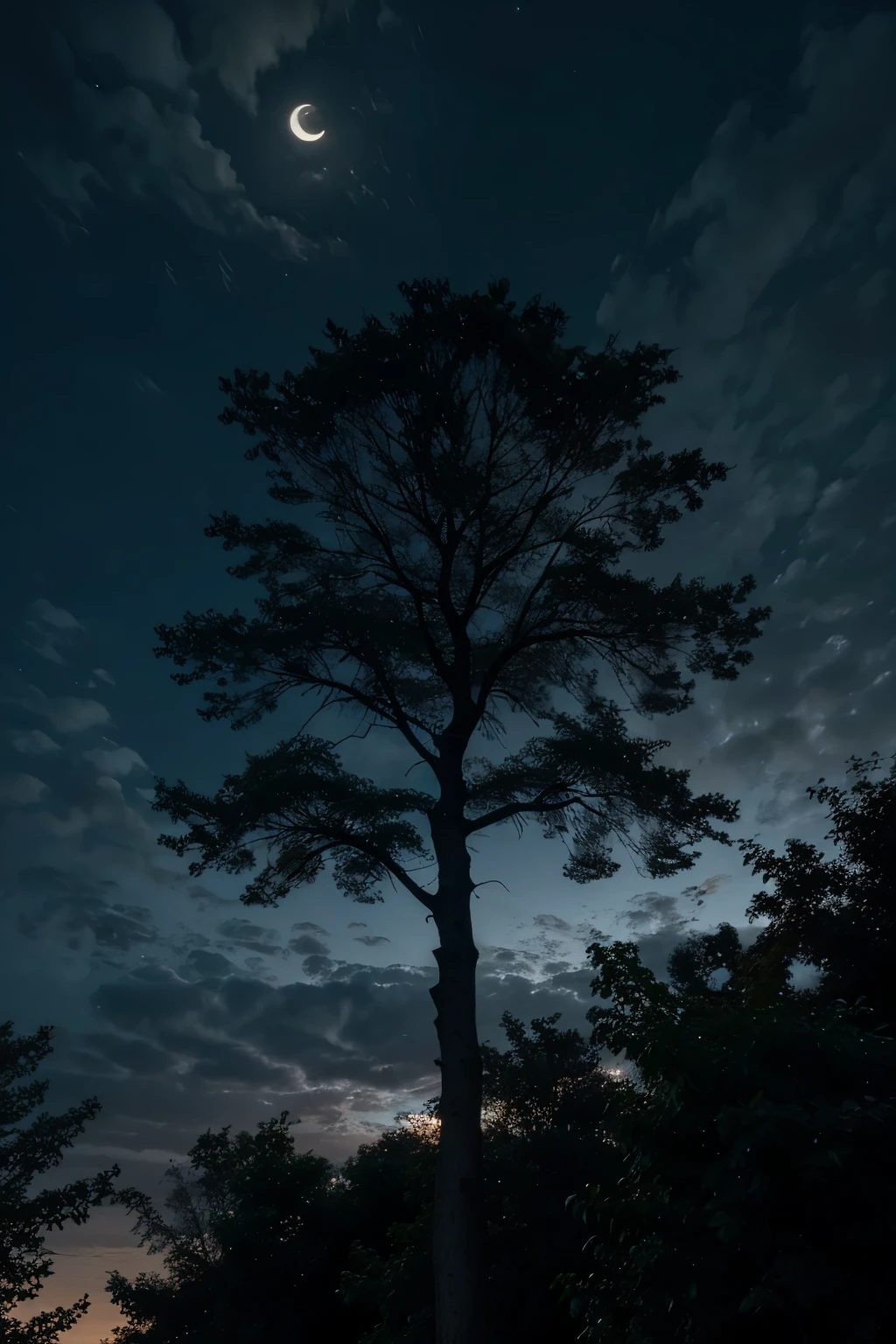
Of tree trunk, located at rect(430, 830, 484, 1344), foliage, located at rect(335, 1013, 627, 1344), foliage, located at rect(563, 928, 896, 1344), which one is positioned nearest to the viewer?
foliage, located at rect(563, 928, 896, 1344)

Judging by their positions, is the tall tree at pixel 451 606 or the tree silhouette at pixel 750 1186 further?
the tall tree at pixel 451 606

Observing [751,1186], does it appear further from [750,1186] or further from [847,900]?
[847,900]

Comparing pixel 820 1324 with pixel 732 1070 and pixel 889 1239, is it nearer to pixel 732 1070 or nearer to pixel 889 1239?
pixel 889 1239

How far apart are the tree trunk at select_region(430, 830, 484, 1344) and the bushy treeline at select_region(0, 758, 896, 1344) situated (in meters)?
0.63

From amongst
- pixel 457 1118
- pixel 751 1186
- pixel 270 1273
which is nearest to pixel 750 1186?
pixel 751 1186

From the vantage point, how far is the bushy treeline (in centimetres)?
358

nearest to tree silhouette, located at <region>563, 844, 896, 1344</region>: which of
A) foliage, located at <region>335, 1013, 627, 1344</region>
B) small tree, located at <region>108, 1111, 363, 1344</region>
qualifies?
foliage, located at <region>335, 1013, 627, 1344</region>

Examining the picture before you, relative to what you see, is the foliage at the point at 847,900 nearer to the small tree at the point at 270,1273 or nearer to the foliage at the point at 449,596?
the foliage at the point at 449,596

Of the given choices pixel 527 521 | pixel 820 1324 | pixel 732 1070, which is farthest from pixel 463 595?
pixel 820 1324

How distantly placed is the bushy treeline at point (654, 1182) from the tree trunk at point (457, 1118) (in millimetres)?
628

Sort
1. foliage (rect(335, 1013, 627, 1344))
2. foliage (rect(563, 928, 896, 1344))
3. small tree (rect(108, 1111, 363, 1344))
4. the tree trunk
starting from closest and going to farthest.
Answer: foliage (rect(563, 928, 896, 1344)) < the tree trunk < foliage (rect(335, 1013, 627, 1344)) < small tree (rect(108, 1111, 363, 1344))

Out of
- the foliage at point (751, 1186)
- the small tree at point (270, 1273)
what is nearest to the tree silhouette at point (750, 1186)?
the foliage at point (751, 1186)

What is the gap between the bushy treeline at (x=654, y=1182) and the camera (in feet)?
11.7

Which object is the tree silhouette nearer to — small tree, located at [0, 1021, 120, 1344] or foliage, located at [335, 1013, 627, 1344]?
foliage, located at [335, 1013, 627, 1344]
